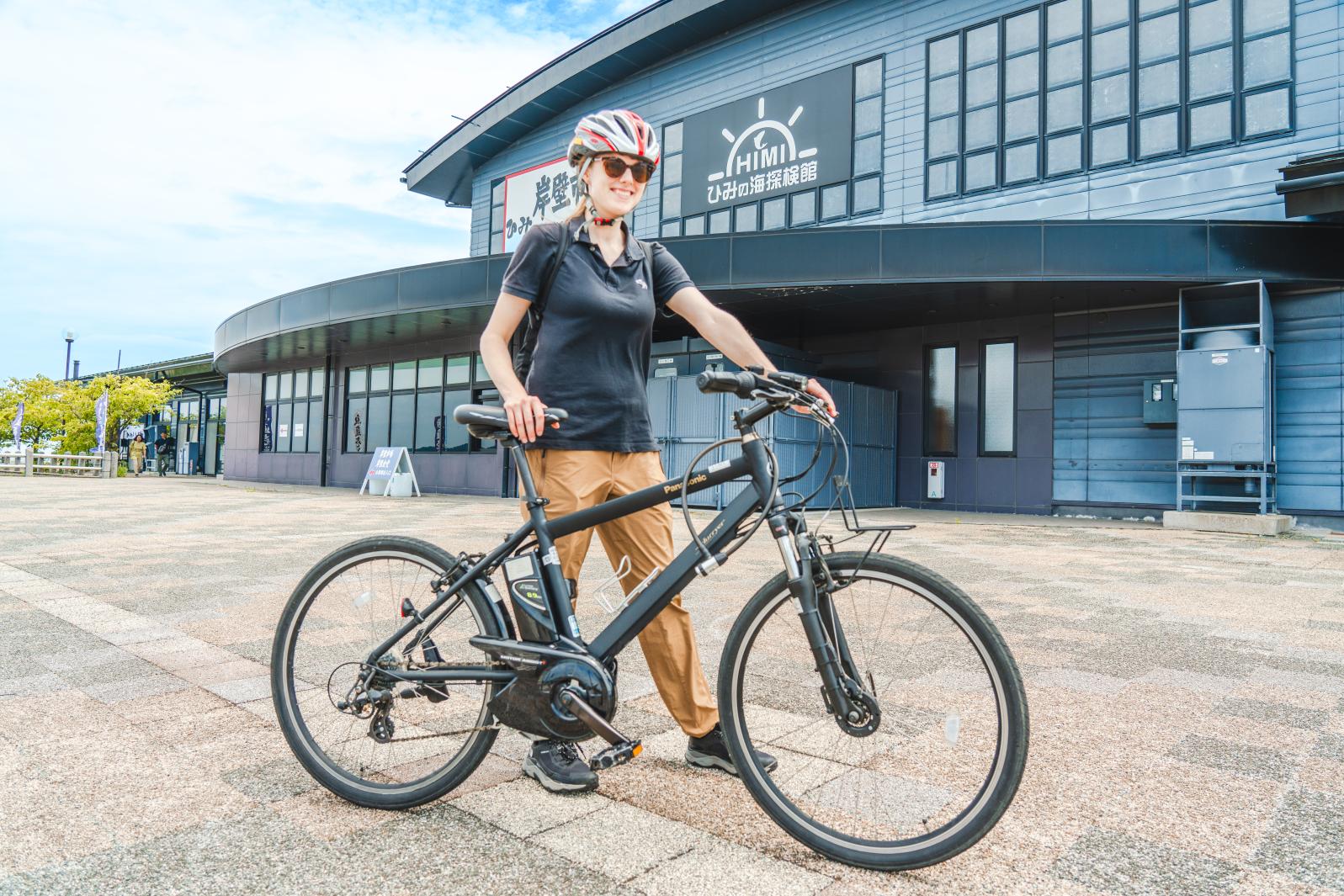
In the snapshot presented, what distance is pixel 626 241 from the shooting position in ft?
9.54

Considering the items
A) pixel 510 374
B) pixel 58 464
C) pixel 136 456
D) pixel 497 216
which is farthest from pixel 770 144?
pixel 136 456

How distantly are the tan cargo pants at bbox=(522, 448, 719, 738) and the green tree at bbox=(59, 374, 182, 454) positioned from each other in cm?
3977

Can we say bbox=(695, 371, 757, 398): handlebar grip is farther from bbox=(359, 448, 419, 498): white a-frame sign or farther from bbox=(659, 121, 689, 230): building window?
bbox=(659, 121, 689, 230): building window

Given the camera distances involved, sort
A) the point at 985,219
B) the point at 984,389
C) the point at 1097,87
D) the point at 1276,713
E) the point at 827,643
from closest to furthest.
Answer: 1. the point at 827,643
2. the point at 1276,713
3. the point at 1097,87
4. the point at 985,219
5. the point at 984,389

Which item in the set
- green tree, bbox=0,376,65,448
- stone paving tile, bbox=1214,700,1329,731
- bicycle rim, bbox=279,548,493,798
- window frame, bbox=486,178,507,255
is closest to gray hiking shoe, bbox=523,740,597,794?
bicycle rim, bbox=279,548,493,798

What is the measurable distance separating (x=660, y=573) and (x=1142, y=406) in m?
14.4

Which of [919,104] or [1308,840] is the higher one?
[919,104]

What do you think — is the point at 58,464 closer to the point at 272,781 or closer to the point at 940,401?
the point at 940,401

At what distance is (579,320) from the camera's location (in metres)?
2.72

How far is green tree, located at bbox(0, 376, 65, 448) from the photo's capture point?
4084cm

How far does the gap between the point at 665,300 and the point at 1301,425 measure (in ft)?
44.7

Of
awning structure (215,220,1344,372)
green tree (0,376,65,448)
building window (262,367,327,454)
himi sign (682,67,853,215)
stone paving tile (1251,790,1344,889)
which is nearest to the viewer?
stone paving tile (1251,790,1344,889)

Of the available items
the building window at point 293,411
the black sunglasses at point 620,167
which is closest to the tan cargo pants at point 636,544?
the black sunglasses at point 620,167

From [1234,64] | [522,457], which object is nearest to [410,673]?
[522,457]
